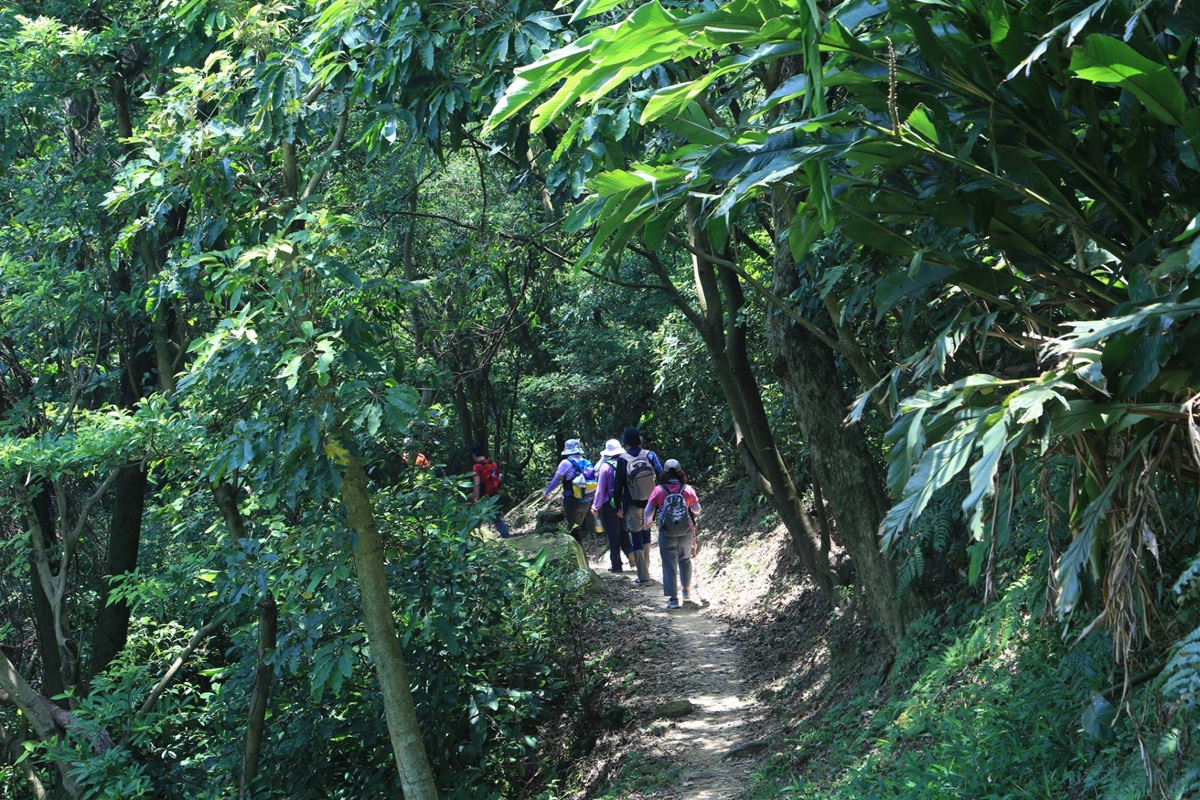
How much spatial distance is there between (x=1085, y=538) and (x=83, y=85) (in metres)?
8.98

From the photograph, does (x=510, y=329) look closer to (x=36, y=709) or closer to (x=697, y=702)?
(x=697, y=702)

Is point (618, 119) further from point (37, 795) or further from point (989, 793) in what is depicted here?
point (37, 795)

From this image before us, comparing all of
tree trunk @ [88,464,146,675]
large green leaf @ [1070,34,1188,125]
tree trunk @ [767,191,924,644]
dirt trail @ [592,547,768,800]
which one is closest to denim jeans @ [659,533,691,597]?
dirt trail @ [592,547,768,800]

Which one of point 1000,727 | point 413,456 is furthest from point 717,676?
point 1000,727

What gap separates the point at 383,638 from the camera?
21.6ft

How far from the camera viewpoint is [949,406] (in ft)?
10.1

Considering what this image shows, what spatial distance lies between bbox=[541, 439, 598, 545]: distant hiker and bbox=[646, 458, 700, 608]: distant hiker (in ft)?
8.18

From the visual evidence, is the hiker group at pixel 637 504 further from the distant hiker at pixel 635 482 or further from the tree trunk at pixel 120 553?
the tree trunk at pixel 120 553

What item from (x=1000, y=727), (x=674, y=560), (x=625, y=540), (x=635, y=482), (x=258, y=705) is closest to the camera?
(x=1000, y=727)

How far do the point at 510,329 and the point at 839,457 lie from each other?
3560 millimetres

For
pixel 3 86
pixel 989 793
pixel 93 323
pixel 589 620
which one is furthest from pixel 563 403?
pixel 989 793

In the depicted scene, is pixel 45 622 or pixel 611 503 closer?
pixel 45 622

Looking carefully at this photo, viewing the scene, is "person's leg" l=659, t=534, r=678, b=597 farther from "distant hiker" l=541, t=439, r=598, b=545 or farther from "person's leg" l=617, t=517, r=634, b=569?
"distant hiker" l=541, t=439, r=598, b=545

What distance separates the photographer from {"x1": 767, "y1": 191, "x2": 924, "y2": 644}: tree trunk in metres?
7.16
